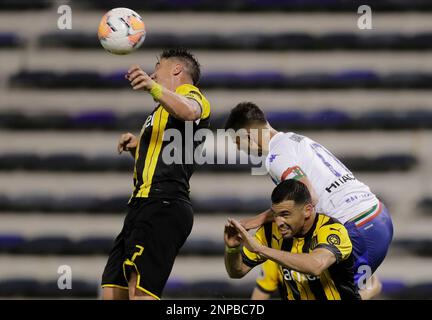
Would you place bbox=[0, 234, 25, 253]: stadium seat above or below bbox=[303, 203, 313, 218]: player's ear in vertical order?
below

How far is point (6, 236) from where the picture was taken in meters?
7.83

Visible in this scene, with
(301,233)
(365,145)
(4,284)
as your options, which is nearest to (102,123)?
(4,284)

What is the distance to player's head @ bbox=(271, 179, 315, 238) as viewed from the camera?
14.9ft

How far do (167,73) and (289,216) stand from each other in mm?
1219

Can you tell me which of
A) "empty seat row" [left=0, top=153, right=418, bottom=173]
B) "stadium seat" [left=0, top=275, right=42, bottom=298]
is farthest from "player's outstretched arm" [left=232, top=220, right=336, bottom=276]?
"stadium seat" [left=0, top=275, right=42, bottom=298]

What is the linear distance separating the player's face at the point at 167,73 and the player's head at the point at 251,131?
49 cm

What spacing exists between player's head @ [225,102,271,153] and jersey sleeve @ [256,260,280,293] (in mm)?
1213

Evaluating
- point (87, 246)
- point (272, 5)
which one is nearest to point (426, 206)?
point (272, 5)

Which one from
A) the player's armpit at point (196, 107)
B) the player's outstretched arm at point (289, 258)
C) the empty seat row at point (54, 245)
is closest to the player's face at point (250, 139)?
the player's armpit at point (196, 107)

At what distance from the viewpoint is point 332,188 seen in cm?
506

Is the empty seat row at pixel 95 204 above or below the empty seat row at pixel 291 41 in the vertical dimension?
below

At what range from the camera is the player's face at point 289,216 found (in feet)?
14.9

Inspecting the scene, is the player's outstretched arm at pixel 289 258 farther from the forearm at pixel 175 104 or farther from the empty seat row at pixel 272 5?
the empty seat row at pixel 272 5

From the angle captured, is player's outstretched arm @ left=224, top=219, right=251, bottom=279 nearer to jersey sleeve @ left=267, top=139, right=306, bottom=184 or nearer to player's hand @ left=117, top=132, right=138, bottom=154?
jersey sleeve @ left=267, top=139, right=306, bottom=184
